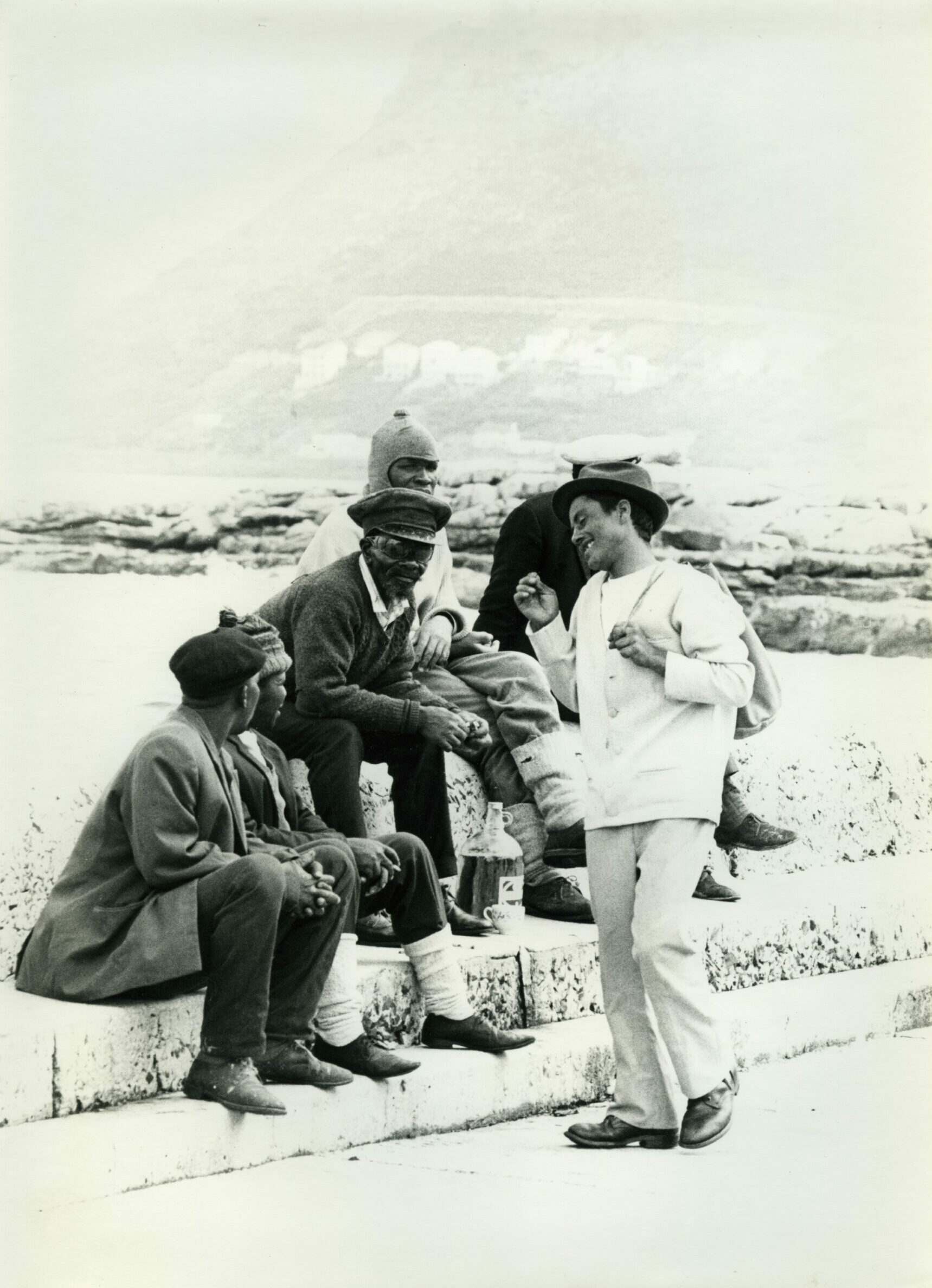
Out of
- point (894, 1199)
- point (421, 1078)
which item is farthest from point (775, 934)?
point (421, 1078)

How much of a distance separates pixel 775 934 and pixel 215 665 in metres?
2.40

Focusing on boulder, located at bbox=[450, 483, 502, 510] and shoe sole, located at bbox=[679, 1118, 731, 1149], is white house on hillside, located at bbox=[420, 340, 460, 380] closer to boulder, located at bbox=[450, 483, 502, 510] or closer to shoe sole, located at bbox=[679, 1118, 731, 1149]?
boulder, located at bbox=[450, 483, 502, 510]

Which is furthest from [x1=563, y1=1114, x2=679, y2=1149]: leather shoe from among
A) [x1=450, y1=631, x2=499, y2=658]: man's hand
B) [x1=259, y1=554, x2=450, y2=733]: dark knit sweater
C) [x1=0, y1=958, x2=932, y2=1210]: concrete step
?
[x1=450, y1=631, x2=499, y2=658]: man's hand

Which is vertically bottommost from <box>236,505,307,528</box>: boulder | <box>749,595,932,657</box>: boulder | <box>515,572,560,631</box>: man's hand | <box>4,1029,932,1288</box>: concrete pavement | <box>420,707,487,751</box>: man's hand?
<box>4,1029,932,1288</box>: concrete pavement

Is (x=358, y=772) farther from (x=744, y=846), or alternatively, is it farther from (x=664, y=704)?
(x=744, y=846)

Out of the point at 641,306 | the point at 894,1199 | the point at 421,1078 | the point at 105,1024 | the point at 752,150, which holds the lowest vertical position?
the point at 894,1199

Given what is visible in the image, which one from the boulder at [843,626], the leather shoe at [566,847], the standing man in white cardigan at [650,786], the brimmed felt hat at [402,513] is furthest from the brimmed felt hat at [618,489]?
the boulder at [843,626]

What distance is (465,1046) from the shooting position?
5.11m

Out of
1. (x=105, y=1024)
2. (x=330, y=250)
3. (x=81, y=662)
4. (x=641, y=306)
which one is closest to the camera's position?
(x=105, y=1024)

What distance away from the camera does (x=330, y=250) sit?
5797 mm

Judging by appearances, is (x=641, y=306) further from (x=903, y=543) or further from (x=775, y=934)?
(x=775, y=934)

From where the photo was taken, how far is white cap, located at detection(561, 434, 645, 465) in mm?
6004

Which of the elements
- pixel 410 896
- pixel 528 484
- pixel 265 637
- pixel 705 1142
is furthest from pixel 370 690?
pixel 705 1142

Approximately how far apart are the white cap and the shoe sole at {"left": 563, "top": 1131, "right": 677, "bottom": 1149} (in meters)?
2.14
